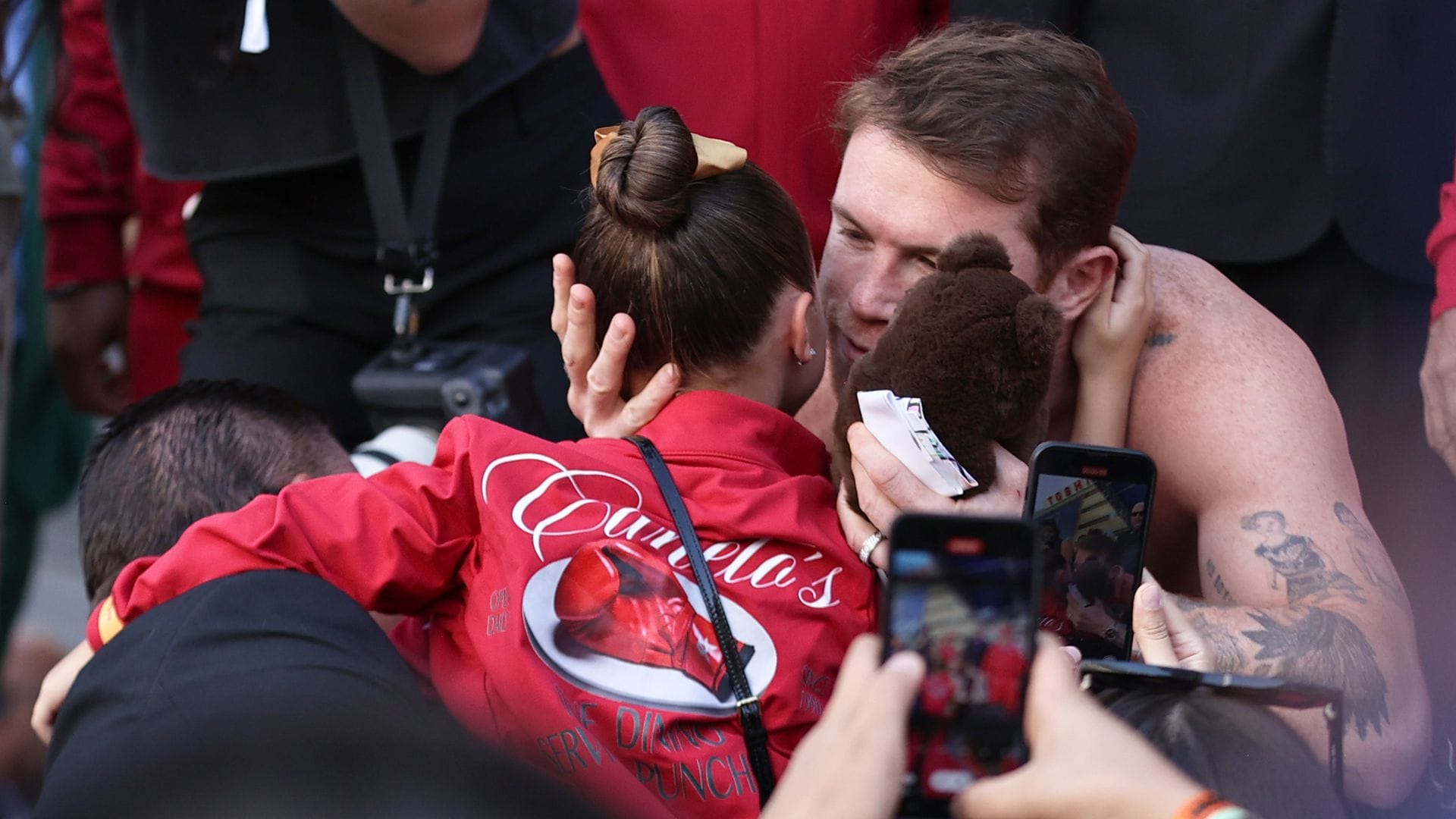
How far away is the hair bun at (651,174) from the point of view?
1725 millimetres

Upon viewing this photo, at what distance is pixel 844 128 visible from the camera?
2.17 metres

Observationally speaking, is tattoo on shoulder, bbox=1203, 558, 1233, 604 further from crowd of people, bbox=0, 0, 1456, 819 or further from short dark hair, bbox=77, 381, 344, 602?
short dark hair, bbox=77, 381, 344, 602

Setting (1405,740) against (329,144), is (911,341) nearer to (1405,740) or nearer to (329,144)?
(1405,740)

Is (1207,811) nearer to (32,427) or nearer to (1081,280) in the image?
(1081,280)

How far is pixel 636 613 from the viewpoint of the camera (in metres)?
1.53

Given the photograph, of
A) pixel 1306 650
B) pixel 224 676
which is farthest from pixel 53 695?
pixel 1306 650

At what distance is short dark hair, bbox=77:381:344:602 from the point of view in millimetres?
1939

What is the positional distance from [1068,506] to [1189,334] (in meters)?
0.63

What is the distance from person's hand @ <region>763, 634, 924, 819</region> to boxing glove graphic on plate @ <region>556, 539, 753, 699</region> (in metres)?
0.56

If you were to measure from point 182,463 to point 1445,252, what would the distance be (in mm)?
1826

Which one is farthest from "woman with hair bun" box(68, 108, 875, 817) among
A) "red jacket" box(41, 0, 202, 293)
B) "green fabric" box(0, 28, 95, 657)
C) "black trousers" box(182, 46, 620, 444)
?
"green fabric" box(0, 28, 95, 657)

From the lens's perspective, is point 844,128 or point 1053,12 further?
point 1053,12

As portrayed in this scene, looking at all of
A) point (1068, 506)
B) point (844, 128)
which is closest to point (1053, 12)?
point (844, 128)

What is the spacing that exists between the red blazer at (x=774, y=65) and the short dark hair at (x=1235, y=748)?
1.53 m
